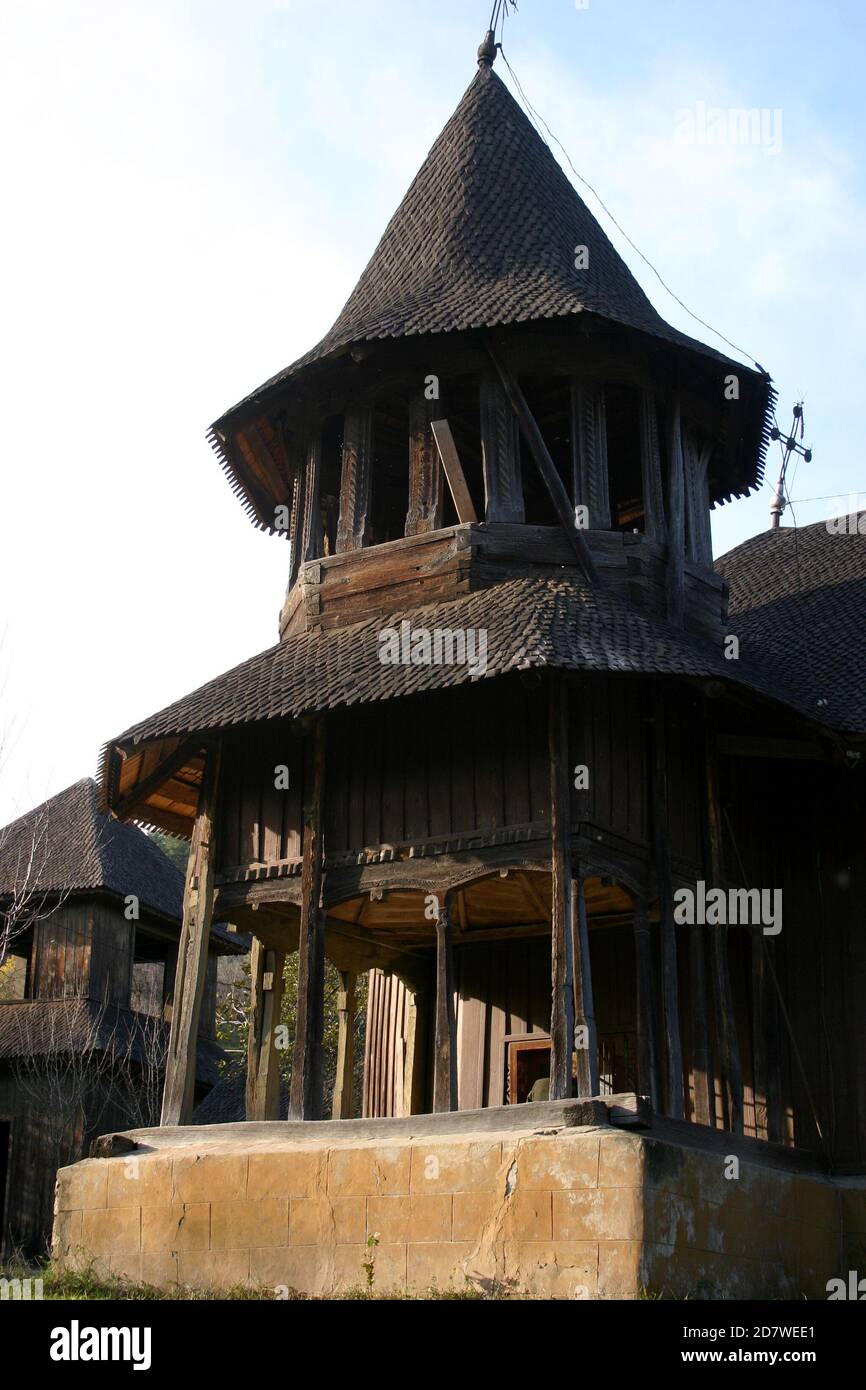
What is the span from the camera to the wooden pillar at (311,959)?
1489 centimetres

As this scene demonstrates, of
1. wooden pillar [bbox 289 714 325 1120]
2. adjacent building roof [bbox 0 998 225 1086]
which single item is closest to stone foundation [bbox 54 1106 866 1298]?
wooden pillar [bbox 289 714 325 1120]

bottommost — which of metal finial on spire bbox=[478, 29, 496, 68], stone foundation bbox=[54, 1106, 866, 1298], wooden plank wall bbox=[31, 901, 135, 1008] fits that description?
stone foundation bbox=[54, 1106, 866, 1298]

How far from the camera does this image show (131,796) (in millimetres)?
17875

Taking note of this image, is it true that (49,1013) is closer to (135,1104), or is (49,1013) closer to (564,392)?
(135,1104)

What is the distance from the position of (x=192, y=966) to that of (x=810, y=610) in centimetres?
889

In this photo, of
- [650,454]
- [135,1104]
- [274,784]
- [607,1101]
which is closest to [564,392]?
[650,454]

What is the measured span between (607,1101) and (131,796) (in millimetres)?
7187

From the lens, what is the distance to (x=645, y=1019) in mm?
14406

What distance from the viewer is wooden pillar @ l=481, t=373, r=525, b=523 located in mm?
16938

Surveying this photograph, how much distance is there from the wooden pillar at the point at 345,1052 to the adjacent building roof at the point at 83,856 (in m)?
9.65

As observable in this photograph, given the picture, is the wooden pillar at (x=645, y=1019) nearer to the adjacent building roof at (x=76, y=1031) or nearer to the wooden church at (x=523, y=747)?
the wooden church at (x=523, y=747)

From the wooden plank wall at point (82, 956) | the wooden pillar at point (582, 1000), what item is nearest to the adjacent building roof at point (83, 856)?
the wooden plank wall at point (82, 956)

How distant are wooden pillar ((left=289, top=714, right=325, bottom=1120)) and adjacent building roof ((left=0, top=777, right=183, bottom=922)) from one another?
13295 mm

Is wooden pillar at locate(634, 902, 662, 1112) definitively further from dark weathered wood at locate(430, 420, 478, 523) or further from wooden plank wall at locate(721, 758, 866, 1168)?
dark weathered wood at locate(430, 420, 478, 523)
